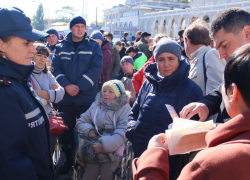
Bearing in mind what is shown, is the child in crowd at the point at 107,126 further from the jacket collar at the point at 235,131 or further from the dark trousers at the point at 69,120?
the jacket collar at the point at 235,131

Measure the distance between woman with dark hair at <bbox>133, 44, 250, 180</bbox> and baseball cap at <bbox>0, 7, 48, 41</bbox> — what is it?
1.33 metres

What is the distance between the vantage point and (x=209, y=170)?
0.97 m

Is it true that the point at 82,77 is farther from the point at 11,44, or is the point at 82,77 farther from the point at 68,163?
the point at 11,44

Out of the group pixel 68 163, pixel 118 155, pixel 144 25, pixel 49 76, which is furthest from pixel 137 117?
pixel 144 25

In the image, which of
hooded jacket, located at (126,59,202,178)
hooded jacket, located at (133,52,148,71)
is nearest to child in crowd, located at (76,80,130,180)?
hooded jacket, located at (126,59,202,178)

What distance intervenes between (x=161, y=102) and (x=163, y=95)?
80 mm

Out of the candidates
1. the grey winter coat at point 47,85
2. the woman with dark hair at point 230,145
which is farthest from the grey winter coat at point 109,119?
the woman with dark hair at point 230,145

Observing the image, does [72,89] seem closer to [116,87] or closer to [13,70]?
[116,87]

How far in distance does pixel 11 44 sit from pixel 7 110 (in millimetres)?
523

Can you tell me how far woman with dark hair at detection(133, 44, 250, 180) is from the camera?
0.96 metres

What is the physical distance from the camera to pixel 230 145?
99cm

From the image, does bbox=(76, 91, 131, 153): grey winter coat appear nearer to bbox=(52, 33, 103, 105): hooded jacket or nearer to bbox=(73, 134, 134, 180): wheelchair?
bbox=(73, 134, 134, 180): wheelchair

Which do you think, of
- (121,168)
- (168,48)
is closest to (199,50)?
(168,48)

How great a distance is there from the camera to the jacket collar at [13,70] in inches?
69.7
